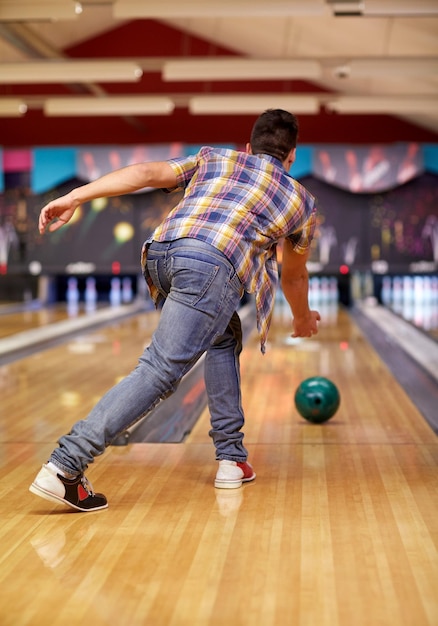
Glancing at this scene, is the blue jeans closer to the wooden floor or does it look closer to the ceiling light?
the wooden floor

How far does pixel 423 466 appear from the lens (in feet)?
9.16

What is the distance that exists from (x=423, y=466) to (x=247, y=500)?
2.15 feet

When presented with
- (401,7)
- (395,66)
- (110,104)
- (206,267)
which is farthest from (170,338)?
(110,104)

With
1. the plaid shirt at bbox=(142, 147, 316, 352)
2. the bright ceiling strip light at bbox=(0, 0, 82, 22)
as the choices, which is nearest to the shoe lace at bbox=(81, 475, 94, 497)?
the plaid shirt at bbox=(142, 147, 316, 352)

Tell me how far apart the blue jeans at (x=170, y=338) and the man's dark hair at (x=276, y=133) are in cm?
36

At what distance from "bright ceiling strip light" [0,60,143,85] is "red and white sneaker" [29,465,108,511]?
547 centimetres

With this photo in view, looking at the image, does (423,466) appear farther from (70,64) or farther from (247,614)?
(70,64)

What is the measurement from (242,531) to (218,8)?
4544mm

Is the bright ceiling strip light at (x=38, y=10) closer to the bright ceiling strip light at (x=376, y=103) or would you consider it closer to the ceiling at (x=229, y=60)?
the ceiling at (x=229, y=60)

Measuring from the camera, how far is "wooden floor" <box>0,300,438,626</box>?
64.0 inches

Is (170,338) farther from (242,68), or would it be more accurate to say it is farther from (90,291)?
(90,291)

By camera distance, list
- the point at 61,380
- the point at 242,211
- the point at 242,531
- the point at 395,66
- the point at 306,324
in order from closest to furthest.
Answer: the point at 242,531, the point at 242,211, the point at 306,324, the point at 61,380, the point at 395,66

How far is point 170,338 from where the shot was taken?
2254 mm

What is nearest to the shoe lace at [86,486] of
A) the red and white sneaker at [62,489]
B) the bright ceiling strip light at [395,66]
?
the red and white sneaker at [62,489]
